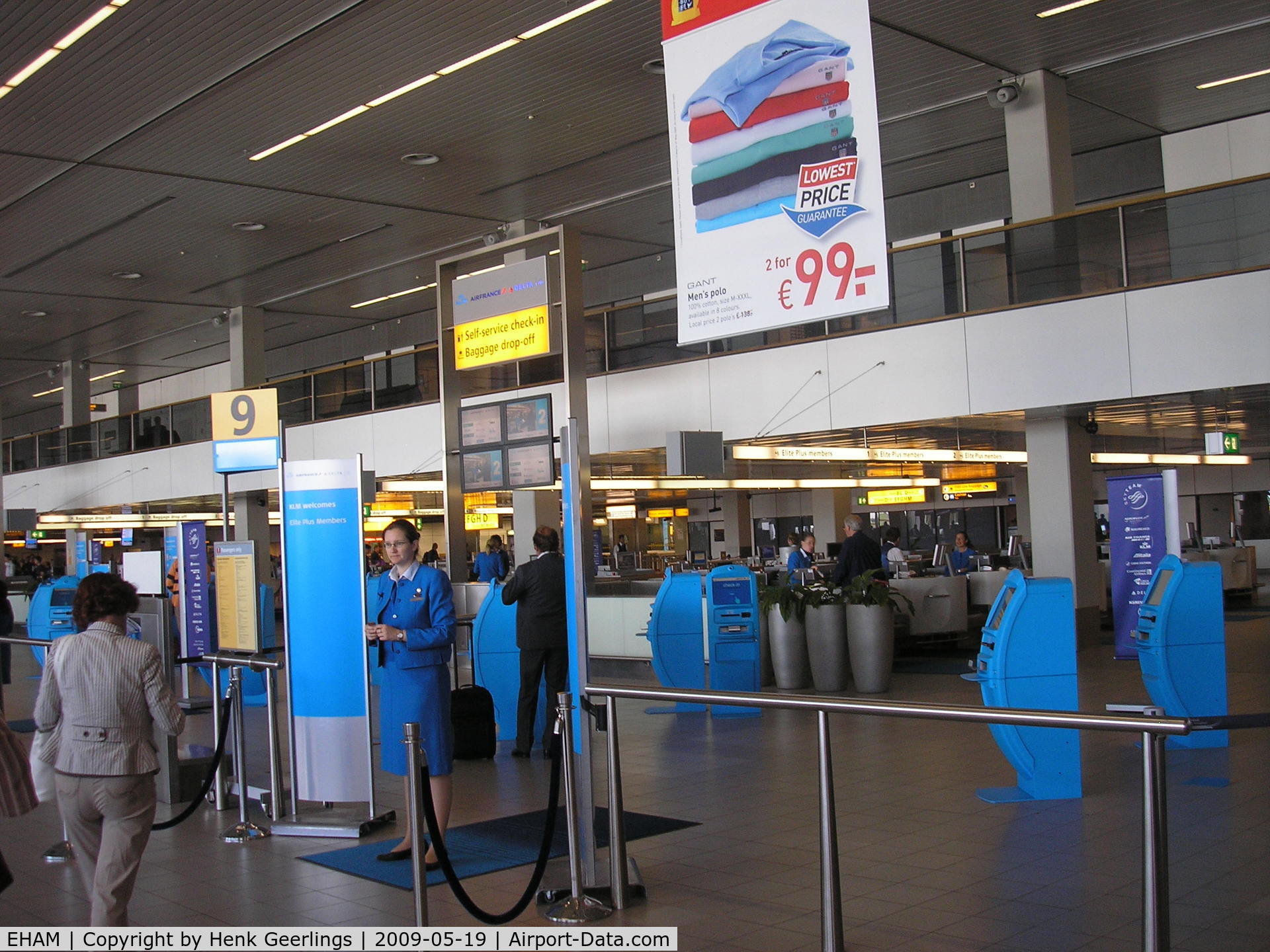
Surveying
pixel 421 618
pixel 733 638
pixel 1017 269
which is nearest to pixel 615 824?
pixel 421 618

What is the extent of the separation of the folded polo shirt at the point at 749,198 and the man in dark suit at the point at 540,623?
3.94 metres

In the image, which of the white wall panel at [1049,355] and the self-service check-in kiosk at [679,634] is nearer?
the self-service check-in kiosk at [679,634]

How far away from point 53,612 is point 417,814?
12843mm

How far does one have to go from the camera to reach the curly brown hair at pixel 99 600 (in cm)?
460

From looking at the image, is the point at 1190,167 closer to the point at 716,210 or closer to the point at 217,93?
the point at 217,93

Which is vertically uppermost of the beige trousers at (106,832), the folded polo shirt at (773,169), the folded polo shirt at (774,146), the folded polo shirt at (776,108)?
the folded polo shirt at (776,108)

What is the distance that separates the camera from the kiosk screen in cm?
797

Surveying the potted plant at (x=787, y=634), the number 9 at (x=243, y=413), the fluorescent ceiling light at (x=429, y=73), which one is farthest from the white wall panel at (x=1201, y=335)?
the number 9 at (x=243, y=413)

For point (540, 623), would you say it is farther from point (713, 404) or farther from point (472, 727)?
point (713, 404)

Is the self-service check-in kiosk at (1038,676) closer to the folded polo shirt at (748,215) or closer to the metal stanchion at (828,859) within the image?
the metal stanchion at (828,859)

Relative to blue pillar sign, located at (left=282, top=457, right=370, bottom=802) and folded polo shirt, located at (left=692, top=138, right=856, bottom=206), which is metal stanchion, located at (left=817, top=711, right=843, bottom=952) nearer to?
folded polo shirt, located at (left=692, top=138, right=856, bottom=206)

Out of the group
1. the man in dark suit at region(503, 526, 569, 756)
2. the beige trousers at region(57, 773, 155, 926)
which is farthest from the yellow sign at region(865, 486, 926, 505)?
the beige trousers at region(57, 773, 155, 926)

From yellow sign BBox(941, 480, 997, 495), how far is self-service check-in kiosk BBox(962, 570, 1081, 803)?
22.9m

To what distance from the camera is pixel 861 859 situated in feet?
18.6
